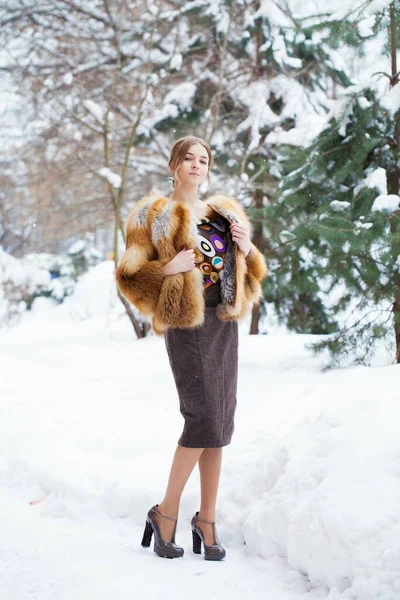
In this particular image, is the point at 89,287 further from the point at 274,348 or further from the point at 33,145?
the point at 274,348

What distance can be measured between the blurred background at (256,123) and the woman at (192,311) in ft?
7.25

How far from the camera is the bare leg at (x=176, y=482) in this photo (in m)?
2.94

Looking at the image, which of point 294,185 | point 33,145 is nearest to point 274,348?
point 294,185

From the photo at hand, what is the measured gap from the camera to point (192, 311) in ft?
9.38

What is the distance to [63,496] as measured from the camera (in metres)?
3.72

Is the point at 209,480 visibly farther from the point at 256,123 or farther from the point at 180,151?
the point at 256,123

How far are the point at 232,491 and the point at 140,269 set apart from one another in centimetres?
127

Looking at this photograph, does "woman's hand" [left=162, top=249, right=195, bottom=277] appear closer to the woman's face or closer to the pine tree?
the woman's face

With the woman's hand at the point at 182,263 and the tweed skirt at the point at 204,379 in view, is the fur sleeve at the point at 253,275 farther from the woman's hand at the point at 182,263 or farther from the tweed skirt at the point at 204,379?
the woman's hand at the point at 182,263

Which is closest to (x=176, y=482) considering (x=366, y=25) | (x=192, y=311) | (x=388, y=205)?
(x=192, y=311)

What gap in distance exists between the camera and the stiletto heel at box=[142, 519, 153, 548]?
3047mm

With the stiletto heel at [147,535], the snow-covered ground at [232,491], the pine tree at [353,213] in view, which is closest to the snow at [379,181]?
the pine tree at [353,213]

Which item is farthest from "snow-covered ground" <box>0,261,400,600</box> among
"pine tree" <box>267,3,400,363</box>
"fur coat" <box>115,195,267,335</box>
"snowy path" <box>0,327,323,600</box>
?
"fur coat" <box>115,195,267,335</box>

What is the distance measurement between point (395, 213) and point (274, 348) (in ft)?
7.14
